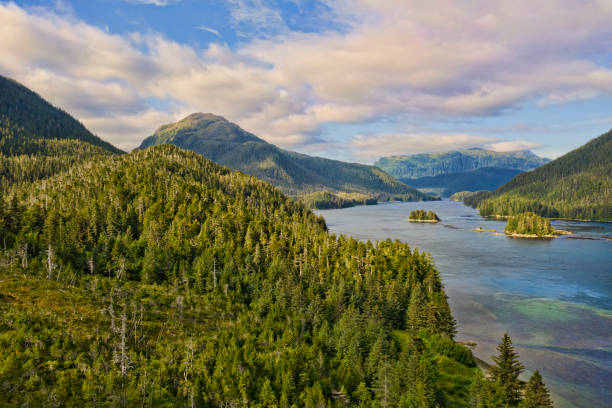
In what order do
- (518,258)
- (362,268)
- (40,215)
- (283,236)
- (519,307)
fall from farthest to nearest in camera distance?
(518,258)
(283,236)
(40,215)
(362,268)
(519,307)

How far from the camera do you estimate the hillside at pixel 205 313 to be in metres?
56.2

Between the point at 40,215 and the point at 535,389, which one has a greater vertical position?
the point at 40,215

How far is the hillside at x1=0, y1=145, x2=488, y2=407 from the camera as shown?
56.2 m

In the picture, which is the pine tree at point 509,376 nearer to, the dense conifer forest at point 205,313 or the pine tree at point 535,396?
the pine tree at point 535,396

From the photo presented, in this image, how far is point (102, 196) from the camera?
484ft

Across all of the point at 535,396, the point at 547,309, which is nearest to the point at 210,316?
the point at 535,396

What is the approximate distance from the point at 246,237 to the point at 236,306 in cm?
3650

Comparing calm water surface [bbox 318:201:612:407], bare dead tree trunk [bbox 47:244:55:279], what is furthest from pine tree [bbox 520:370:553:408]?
bare dead tree trunk [bbox 47:244:55:279]

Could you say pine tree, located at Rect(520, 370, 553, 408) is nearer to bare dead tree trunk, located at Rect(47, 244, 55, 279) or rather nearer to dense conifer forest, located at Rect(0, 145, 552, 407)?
dense conifer forest, located at Rect(0, 145, 552, 407)

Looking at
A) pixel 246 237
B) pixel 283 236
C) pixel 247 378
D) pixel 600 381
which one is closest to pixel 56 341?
pixel 247 378

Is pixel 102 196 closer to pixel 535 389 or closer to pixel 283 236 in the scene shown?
pixel 283 236

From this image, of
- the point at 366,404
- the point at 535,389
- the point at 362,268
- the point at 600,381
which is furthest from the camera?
the point at 362,268

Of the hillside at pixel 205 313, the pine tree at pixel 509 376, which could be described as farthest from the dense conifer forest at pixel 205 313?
the pine tree at pixel 509 376

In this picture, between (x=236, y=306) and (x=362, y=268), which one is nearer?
(x=236, y=306)
